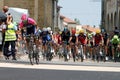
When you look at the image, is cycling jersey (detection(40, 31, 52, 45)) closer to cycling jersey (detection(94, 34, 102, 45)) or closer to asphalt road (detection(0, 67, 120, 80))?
cycling jersey (detection(94, 34, 102, 45))

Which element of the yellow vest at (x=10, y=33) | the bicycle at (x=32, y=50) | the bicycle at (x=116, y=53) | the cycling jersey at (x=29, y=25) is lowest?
the bicycle at (x=116, y=53)

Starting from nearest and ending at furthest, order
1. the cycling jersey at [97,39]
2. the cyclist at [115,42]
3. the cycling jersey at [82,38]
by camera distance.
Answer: the cycling jersey at [82,38] → the cycling jersey at [97,39] → the cyclist at [115,42]

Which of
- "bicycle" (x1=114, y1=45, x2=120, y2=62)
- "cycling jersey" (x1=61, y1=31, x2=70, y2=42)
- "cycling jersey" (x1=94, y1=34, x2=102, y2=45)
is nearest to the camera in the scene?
"cycling jersey" (x1=61, y1=31, x2=70, y2=42)

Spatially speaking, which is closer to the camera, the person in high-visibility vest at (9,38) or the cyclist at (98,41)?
the person in high-visibility vest at (9,38)

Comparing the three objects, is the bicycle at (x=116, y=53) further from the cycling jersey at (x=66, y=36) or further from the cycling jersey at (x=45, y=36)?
the cycling jersey at (x=45, y=36)

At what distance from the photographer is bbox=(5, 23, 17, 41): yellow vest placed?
19812 millimetres

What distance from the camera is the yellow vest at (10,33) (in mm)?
19812

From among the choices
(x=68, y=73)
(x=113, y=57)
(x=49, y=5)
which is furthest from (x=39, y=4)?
(x=68, y=73)

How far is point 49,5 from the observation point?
79.2m

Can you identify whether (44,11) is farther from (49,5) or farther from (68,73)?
(68,73)

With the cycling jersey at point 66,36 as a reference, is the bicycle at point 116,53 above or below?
below

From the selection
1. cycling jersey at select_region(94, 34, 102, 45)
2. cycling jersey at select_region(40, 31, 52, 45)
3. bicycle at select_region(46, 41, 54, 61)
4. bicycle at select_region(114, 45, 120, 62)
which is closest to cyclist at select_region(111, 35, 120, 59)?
bicycle at select_region(114, 45, 120, 62)

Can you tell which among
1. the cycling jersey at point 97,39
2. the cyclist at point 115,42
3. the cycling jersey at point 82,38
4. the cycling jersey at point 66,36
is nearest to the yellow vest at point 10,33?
the cycling jersey at point 82,38

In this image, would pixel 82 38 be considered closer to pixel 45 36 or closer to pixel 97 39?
pixel 97 39
